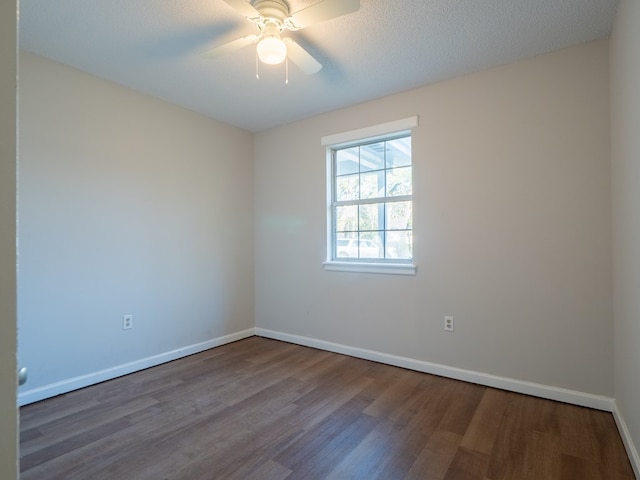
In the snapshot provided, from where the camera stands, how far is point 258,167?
13.0 feet

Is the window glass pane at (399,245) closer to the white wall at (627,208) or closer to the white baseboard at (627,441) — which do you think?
the white wall at (627,208)

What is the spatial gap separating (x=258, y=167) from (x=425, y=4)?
2531 mm

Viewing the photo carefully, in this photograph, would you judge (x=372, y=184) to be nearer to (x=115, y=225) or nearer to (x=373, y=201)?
(x=373, y=201)

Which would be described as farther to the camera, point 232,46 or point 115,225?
point 115,225

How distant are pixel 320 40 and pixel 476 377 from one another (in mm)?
2678

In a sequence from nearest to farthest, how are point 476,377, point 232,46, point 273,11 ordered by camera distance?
point 273,11, point 232,46, point 476,377

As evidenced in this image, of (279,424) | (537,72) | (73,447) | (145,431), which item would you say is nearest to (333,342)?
(279,424)

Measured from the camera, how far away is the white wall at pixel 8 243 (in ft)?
1.48

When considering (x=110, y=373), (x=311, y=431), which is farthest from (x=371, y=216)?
(x=110, y=373)

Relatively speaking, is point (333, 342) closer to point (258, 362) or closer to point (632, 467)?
point (258, 362)

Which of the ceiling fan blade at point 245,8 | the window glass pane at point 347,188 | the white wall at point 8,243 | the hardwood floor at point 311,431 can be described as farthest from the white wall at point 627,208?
the white wall at point 8,243

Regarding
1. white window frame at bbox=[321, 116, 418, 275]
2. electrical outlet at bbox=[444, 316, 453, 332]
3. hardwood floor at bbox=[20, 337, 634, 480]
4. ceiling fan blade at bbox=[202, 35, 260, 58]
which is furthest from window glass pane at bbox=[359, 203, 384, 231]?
ceiling fan blade at bbox=[202, 35, 260, 58]

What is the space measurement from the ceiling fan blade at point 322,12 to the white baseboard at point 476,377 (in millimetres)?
2570

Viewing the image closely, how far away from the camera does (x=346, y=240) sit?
3428mm
